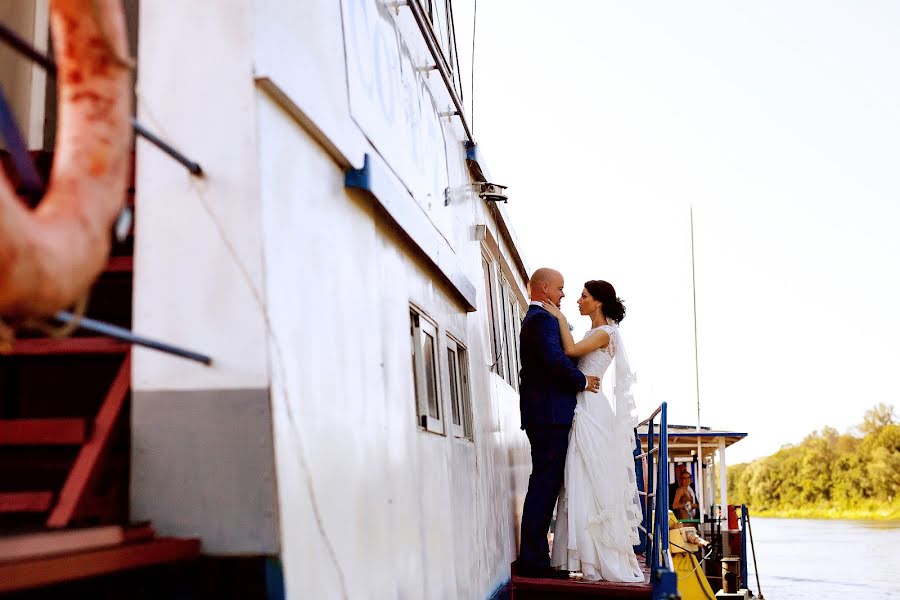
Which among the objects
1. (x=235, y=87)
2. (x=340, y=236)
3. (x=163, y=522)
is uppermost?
(x=235, y=87)

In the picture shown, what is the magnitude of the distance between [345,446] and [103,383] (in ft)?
2.64

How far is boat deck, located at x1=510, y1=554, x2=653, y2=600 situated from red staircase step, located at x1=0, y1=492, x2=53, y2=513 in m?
3.57

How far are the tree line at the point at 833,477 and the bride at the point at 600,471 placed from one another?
76255 millimetres

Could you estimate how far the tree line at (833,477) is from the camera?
76.0m

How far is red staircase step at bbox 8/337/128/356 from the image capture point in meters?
2.77

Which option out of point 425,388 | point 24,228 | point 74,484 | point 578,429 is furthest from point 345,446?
point 578,429

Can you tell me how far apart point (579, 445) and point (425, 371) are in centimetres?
156

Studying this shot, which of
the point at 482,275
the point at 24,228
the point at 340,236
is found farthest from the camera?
the point at 482,275

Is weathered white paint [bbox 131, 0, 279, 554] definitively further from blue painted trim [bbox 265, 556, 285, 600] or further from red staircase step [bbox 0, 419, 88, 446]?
red staircase step [bbox 0, 419, 88, 446]

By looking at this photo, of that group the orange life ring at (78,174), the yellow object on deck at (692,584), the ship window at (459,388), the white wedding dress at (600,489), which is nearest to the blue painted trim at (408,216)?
the ship window at (459,388)

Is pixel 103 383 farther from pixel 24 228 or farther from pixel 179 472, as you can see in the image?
pixel 24 228

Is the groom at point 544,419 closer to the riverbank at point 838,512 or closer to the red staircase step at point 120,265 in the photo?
the red staircase step at point 120,265

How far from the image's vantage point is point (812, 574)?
29.7 m

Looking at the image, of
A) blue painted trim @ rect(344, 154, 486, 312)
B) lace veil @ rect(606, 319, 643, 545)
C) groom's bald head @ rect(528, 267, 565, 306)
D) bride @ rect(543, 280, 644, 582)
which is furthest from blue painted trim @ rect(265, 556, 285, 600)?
groom's bald head @ rect(528, 267, 565, 306)
